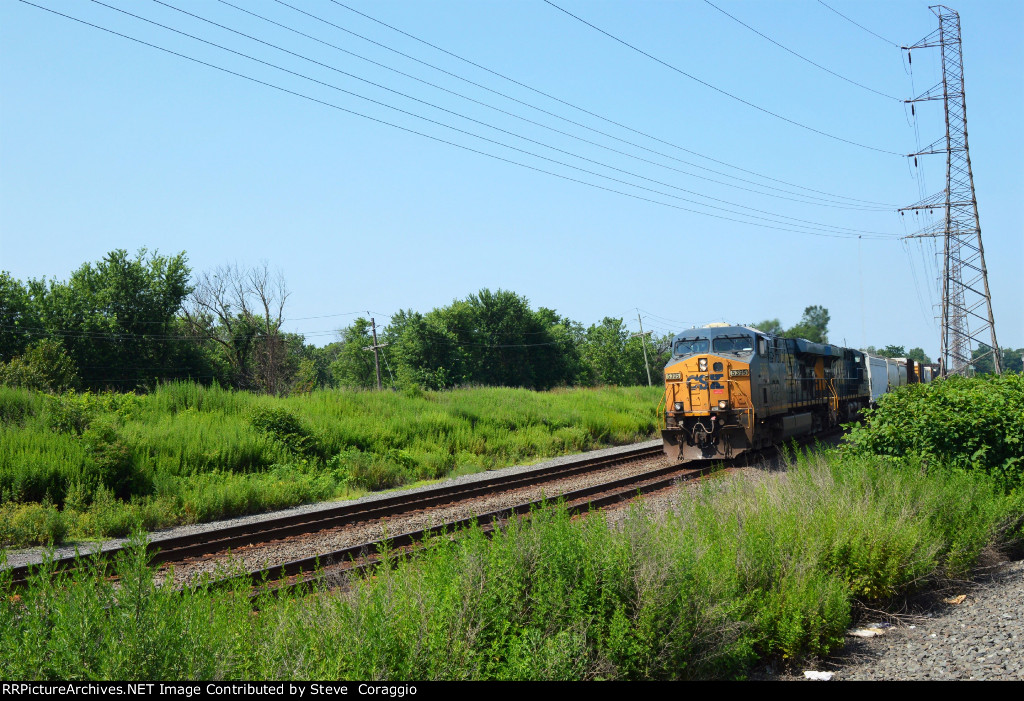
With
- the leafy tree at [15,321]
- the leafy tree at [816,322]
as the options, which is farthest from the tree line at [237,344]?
the leafy tree at [816,322]

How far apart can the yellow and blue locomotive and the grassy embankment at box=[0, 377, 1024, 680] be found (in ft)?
30.0

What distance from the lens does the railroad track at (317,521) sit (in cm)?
997

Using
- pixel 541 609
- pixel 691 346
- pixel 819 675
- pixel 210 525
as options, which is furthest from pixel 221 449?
pixel 819 675

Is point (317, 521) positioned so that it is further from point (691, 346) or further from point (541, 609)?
point (691, 346)

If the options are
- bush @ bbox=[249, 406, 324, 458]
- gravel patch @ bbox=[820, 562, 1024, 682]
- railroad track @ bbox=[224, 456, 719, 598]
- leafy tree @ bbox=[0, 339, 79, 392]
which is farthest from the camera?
leafy tree @ bbox=[0, 339, 79, 392]

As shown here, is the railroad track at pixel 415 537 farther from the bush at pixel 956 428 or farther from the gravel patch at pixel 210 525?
the bush at pixel 956 428

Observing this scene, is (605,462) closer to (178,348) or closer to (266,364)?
(178,348)

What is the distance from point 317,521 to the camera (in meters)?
12.2

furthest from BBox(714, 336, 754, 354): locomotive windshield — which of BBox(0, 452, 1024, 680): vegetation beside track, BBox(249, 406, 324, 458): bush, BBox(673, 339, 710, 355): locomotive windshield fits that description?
BBox(249, 406, 324, 458): bush

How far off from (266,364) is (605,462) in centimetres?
4482

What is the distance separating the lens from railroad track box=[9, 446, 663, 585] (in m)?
9.97

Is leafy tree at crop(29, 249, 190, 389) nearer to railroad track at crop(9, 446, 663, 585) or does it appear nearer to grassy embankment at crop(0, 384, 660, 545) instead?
grassy embankment at crop(0, 384, 660, 545)

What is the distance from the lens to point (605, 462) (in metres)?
19.9

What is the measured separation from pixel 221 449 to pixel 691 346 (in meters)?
12.1
